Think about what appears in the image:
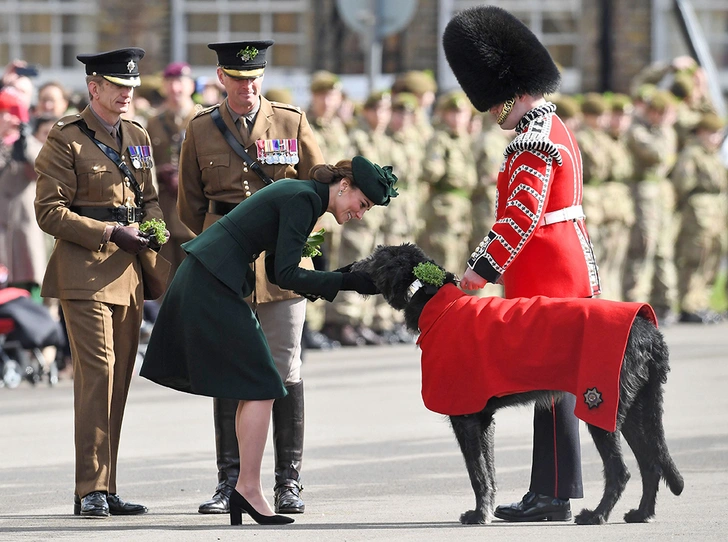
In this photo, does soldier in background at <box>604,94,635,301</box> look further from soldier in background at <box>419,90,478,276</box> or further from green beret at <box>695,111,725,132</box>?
soldier in background at <box>419,90,478,276</box>

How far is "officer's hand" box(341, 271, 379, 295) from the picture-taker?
7336 millimetres

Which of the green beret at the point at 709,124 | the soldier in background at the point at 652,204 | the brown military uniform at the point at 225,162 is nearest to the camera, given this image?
the brown military uniform at the point at 225,162

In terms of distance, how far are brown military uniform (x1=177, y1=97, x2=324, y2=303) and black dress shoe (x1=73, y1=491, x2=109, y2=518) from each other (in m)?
1.24

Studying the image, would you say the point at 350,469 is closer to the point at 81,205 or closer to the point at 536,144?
the point at 81,205

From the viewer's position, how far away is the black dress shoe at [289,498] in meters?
7.91

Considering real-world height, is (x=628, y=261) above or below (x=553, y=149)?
below

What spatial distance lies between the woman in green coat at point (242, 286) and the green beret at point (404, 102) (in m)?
9.88

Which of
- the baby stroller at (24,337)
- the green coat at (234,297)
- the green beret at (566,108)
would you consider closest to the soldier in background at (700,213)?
the green beret at (566,108)

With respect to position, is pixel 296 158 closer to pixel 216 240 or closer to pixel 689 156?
pixel 216 240

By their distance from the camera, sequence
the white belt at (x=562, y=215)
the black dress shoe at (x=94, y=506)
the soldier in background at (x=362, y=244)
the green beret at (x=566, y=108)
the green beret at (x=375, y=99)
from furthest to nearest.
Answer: the green beret at (x=566, y=108)
the green beret at (x=375, y=99)
the soldier in background at (x=362, y=244)
the black dress shoe at (x=94, y=506)
the white belt at (x=562, y=215)

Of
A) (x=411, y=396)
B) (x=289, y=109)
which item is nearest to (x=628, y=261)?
(x=411, y=396)

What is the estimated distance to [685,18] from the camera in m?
24.0

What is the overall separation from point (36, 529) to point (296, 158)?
209cm

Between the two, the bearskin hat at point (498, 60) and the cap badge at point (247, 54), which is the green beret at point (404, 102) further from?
the bearskin hat at point (498, 60)
